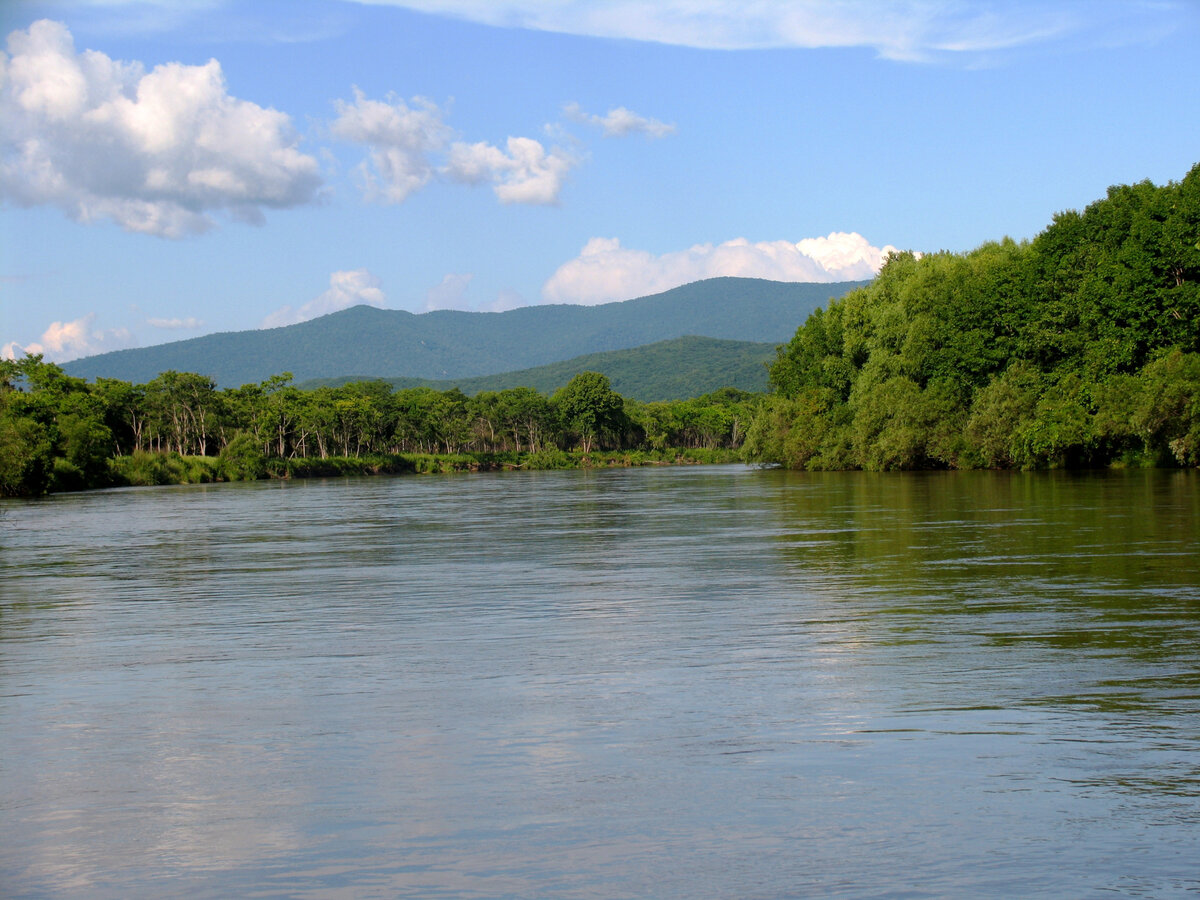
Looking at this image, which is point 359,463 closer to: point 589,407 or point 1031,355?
point 589,407

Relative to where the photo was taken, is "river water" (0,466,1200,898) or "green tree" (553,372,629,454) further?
"green tree" (553,372,629,454)

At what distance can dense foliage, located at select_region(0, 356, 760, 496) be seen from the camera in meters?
84.8

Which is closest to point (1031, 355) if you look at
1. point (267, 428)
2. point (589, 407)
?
point (267, 428)

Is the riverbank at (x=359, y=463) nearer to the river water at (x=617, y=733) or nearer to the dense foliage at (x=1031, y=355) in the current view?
the dense foliage at (x=1031, y=355)

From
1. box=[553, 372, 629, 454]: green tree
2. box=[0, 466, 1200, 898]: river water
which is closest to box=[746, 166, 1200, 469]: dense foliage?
box=[0, 466, 1200, 898]: river water

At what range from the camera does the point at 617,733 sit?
26.9 feet

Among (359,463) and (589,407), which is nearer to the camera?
(359,463)

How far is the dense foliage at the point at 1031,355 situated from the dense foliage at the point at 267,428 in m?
30.4

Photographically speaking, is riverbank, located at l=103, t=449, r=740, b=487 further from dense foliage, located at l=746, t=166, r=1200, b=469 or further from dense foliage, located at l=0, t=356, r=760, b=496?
dense foliage, located at l=746, t=166, r=1200, b=469

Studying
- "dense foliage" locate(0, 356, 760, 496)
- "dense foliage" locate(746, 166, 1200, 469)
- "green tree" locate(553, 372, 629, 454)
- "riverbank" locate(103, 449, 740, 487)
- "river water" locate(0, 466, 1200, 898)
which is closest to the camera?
"river water" locate(0, 466, 1200, 898)

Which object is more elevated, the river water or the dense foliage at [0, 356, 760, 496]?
the dense foliage at [0, 356, 760, 496]

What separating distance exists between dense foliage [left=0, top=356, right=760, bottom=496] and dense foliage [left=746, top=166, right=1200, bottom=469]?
99.8ft

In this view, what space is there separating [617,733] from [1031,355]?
6740 centimetres

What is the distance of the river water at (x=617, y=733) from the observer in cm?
575
